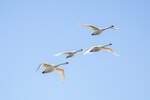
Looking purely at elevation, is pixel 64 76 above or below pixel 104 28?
below

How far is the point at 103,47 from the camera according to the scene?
81625 millimetres

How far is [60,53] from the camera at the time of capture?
76250mm

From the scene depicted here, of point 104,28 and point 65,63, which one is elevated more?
point 104,28

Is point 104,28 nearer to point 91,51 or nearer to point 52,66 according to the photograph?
point 91,51

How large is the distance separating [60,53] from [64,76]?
7646mm

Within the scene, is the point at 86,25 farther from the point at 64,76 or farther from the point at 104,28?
the point at 64,76

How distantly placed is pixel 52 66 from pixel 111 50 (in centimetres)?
1178

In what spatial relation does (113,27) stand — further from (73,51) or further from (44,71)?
(44,71)

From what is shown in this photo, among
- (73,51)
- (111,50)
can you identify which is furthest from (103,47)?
(73,51)

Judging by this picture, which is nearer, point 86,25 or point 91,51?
point 91,51

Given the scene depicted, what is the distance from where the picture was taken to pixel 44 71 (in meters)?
76.7

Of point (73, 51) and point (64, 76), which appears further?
point (64, 76)

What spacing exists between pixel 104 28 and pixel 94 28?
2259 millimetres

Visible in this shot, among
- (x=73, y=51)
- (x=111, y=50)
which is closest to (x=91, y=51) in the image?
(x=73, y=51)
